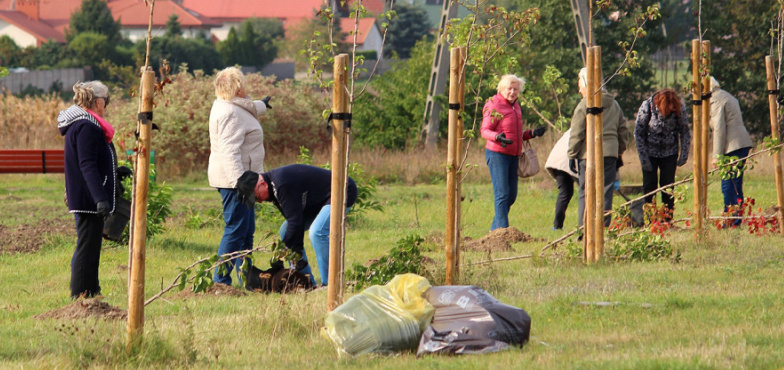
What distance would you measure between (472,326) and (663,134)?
588cm

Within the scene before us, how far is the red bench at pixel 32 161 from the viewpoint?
1555cm

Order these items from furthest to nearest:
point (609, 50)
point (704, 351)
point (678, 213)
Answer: point (609, 50), point (678, 213), point (704, 351)

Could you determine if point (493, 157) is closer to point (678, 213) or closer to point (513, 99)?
point (513, 99)

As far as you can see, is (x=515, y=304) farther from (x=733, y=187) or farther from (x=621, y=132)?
(x=733, y=187)

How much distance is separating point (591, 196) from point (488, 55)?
1.46 metres

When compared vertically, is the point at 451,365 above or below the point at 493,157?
below

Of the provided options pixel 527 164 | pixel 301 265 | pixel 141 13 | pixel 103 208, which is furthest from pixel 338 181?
pixel 141 13

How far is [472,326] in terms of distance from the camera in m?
5.22

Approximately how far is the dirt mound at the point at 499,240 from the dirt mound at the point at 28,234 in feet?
15.5

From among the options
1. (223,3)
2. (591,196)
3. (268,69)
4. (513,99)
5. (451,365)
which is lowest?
(451,365)

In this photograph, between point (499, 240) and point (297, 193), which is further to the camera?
point (499, 240)

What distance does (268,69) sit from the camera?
73.9 metres

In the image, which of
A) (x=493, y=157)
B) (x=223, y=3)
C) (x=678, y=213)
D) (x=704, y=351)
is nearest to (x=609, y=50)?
(x=678, y=213)

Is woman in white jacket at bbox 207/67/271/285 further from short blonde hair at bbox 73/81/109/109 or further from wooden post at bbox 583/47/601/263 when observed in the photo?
wooden post at bbox 583/47/601/263
